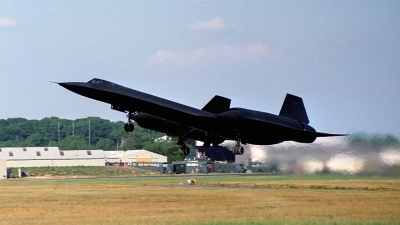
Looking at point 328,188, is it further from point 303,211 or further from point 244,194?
point 303,211

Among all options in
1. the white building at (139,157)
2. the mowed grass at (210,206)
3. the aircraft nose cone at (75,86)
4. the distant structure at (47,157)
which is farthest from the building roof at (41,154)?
the aircraft nose cone at (75,86)

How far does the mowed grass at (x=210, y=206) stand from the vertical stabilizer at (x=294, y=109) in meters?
7.46

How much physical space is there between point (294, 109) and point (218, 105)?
7.09 metres

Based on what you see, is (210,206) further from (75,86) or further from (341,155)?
(341,155)

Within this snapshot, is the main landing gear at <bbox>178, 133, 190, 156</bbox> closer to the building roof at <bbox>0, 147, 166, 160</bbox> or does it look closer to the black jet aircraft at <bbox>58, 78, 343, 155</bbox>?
the black jet aircraft at <bbox>58, 78, 343, 155</bbox>

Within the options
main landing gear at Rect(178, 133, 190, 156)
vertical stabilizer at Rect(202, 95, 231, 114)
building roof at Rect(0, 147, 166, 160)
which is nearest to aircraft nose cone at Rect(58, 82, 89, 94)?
main landing gear at Rect(178, 133, 190, 156)

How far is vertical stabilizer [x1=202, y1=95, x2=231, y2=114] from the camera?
50031mm

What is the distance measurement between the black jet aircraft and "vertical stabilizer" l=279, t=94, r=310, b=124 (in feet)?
0.48

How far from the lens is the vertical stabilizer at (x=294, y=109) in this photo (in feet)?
177

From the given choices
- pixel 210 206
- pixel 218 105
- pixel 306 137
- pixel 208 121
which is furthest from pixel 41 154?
pixel 210 206

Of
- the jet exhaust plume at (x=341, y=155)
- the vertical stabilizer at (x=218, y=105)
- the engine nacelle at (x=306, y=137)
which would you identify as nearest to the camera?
the jet exhaust plume at (x=341, y=155)

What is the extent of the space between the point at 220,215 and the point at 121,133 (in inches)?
6031

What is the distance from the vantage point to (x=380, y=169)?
147 ft

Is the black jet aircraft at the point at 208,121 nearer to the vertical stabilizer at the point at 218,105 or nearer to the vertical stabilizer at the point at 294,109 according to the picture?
the vertical stabilizer at the point at 218,105
